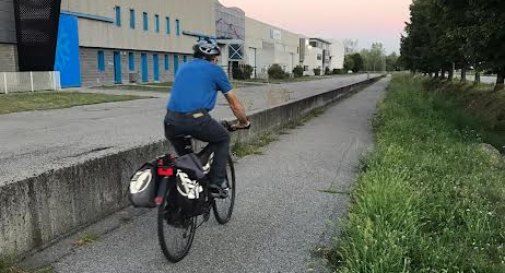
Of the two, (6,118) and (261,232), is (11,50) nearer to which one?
(6,118)

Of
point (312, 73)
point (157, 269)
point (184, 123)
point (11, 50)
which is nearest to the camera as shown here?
point (157, 269)

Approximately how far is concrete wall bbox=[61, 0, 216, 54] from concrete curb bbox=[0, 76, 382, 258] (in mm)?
33216

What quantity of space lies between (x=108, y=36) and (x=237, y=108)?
127ft

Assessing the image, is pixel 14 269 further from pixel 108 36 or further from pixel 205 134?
pixel 108 36

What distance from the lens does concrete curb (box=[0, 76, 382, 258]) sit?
14.1ft

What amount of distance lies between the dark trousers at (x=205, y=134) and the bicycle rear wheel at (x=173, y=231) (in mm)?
611

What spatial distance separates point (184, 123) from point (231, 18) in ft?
239

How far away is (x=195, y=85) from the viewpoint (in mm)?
4660

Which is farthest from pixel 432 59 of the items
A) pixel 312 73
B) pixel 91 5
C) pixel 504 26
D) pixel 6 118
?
pixel 312 73

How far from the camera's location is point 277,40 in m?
105

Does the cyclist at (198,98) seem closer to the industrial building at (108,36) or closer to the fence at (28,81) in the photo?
the fence at (28,81)

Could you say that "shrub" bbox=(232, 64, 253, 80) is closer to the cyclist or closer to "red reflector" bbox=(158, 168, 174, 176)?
the cyclist

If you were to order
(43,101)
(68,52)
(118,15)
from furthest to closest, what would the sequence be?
(118,15)
(68,52)
(43,101)

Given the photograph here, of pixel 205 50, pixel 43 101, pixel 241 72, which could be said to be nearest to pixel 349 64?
pixel 241 72
